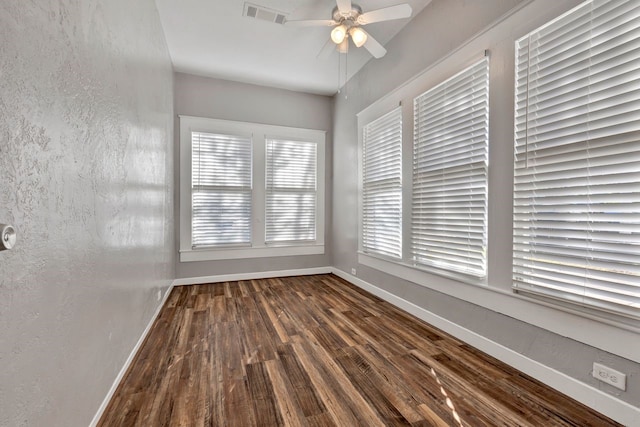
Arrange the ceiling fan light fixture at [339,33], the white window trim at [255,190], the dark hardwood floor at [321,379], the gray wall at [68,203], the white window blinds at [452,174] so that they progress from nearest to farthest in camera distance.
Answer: the gray wall at [68,203] → the dark hardwood floor at [321,379] → the white window blinds at [452,174] → the ceiling fan light fixture at [339,33] → the white window trim at [255,190]

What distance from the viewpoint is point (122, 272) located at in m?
1.90

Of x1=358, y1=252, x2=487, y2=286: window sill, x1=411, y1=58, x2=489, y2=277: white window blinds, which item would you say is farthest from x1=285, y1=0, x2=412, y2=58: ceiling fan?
x1=358, y1=252, x2=487, y2=286: window sill

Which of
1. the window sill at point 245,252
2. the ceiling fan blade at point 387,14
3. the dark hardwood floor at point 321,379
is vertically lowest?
the dark hardwood floor at point 321,379

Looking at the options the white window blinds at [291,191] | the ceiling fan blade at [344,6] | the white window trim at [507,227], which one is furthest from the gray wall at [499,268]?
the white window blinds at [291,191]

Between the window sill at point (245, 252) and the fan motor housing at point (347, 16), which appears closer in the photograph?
the fan motor housing at point (347, 16)

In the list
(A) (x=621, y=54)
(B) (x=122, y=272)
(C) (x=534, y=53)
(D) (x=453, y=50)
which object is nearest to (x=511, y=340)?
(A) (x=621, y=54)

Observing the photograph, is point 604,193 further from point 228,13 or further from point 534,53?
point 228,13

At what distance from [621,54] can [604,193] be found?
0.76 meters

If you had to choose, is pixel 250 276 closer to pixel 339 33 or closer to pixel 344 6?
pixel 339 33

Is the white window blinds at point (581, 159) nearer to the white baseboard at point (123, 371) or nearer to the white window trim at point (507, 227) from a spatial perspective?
the white window trim at point (507, 227)

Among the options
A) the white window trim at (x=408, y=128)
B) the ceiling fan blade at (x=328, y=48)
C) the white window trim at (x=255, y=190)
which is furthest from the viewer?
the white window trim at (x=255, y=190)

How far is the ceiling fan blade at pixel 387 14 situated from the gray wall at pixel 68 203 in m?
1.92

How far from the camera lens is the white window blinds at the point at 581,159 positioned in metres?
1.48

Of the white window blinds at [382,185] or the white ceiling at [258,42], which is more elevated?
the white ceiling at [258,42]
